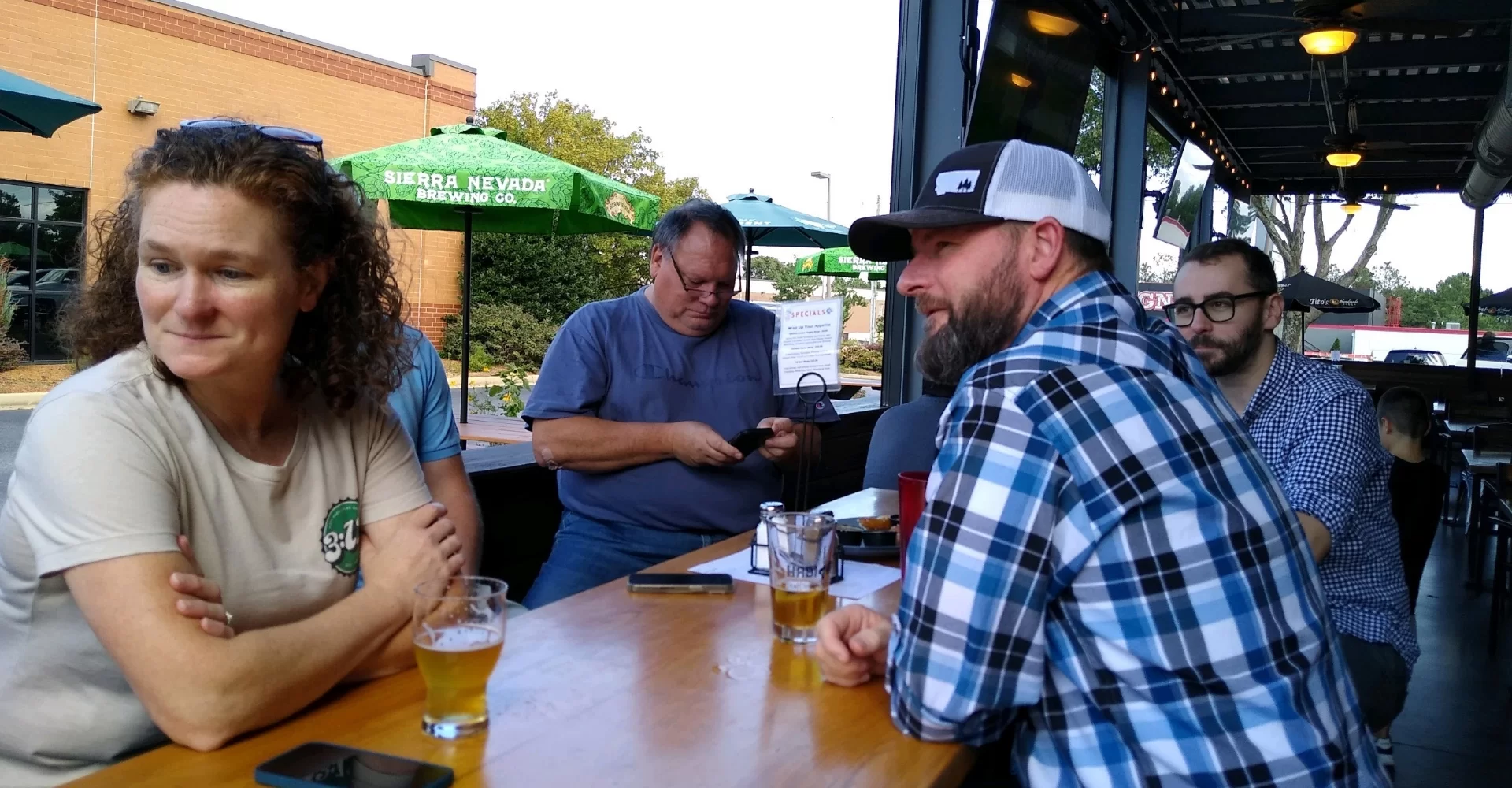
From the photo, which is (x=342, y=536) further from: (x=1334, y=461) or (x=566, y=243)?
(x=566, y=243)

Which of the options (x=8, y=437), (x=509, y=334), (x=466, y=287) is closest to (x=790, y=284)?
(x=509, y=334)

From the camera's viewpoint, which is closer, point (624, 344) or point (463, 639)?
point (463, 639)

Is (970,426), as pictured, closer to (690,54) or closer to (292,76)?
(690,54)

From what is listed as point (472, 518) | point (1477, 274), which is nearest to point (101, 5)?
point (472, 518)

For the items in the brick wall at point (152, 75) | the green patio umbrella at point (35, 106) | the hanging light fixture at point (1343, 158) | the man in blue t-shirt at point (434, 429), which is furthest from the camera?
the brick wall at point (152, 75)

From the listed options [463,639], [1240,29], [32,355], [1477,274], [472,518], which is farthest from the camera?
[1477,274]

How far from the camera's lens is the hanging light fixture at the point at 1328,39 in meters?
6.05

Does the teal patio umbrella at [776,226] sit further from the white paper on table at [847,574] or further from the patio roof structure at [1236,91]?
the white paper on table at [847,574]

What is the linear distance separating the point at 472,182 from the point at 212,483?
4.77 meters

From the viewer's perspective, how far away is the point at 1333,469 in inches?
87.6

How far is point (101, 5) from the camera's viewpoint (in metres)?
10.9

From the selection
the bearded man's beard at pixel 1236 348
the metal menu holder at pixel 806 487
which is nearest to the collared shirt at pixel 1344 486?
the bearded man's beard at pixel 1236 348

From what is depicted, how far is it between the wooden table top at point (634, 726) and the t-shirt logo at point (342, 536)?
8.7 inches

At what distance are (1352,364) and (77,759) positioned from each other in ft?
48.0
